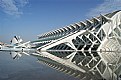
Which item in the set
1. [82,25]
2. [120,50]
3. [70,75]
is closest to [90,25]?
[82,25]

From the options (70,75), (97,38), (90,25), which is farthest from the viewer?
(90,25)

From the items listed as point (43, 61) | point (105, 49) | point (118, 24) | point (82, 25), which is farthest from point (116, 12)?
point (43, 61)

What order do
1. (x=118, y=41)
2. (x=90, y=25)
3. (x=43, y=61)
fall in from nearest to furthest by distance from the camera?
(x=43, y=61), (x=118, y=41), (x=90, y=25)

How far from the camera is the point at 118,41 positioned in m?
42.2

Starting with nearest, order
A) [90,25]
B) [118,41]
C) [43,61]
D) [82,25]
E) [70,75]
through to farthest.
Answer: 1. [70,75]
2. [43,61]
3. [118,41]
4. [90,25]
5. [82,25]

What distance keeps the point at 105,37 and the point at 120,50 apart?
4153mm

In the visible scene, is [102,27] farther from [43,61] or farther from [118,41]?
[43,61]

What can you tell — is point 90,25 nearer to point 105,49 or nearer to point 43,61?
point 105,49

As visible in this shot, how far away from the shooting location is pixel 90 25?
49.1 metres

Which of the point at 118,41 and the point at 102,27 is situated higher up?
the point at 102,27

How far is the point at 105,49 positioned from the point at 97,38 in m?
2.84

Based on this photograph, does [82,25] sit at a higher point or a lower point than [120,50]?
higher

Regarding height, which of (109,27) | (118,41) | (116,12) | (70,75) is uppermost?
(116,12)

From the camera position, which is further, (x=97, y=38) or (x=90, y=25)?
(x=90, y=25)
